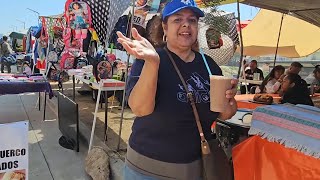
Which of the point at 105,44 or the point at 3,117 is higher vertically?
the point at 105,44

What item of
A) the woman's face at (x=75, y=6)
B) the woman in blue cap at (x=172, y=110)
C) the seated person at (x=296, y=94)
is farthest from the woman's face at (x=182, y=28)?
the woman's face at (x=75, y=6)

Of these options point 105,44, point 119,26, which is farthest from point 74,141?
point 119,26

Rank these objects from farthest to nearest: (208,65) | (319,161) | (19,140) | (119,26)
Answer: (119,26), (19,140), (319,161), (208,65)

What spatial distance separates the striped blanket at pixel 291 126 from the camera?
1.82m

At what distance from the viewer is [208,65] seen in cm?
160

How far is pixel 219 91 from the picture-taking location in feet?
4.54

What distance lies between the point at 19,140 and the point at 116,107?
539 centimetres

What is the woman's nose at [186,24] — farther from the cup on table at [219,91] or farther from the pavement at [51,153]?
the pavement at [51,153]

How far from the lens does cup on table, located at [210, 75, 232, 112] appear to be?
1378 millimetres

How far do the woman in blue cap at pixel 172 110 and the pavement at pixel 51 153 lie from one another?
217cm

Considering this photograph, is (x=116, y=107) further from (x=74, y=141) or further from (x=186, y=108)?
(x=186, y=108)

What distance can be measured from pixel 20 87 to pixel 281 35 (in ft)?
29.0

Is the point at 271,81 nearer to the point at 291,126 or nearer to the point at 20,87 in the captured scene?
the point at 291,126

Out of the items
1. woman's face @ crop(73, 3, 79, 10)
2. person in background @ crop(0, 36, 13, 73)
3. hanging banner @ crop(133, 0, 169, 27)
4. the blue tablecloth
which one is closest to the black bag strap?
hanging banner @ crop(133, 0, 169, 27)
